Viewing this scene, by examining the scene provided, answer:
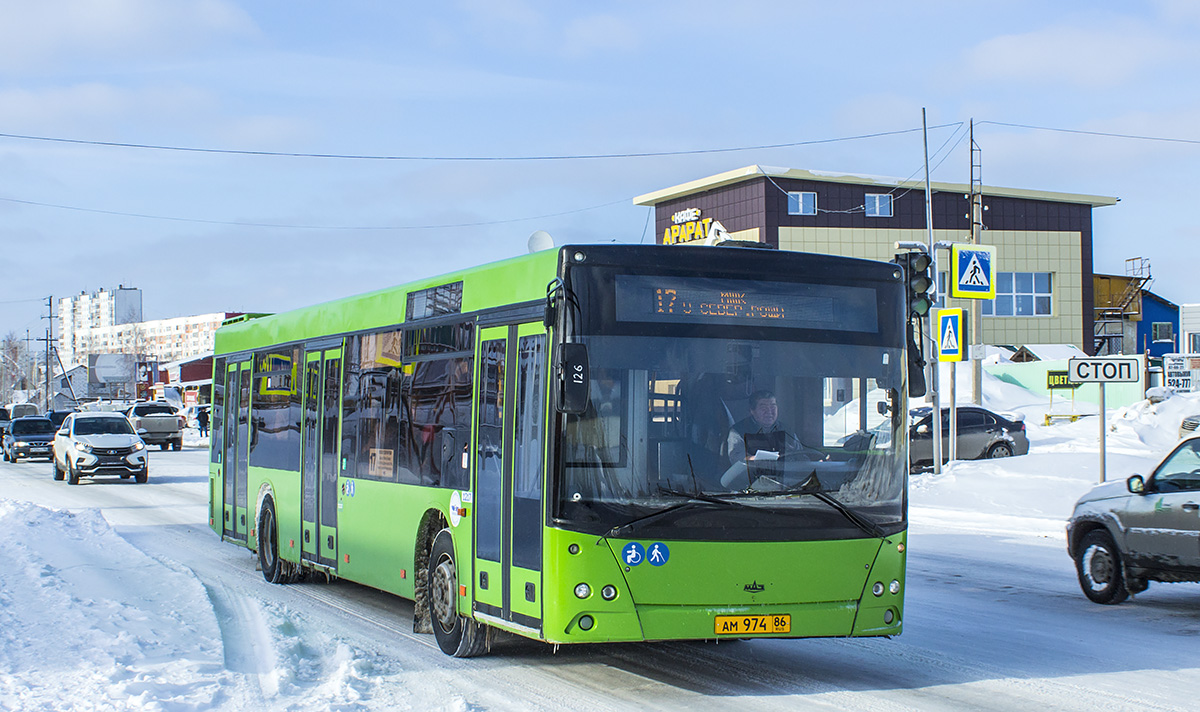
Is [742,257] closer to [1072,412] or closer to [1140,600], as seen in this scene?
[1140,600]

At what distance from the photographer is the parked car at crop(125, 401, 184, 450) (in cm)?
5053

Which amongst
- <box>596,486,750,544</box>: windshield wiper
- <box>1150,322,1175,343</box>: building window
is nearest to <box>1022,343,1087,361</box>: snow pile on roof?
<box>1150,322,1175,343</box>: building window

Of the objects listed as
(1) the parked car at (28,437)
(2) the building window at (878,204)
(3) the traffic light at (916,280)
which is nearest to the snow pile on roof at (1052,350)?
(2) the building window at (878,204)

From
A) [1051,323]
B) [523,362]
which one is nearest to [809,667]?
[523,362]

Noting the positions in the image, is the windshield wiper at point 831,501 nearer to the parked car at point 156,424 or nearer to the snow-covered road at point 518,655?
the snow-covered road at point 518,655

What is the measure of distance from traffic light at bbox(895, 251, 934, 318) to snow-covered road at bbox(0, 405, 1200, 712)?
2.50 metres

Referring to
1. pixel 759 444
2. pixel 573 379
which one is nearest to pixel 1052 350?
pixel 759 444

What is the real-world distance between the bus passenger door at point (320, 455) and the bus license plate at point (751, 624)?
542 centimetres

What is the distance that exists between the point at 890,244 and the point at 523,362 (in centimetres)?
5729

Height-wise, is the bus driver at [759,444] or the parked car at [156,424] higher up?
the bus driver at [759,444]

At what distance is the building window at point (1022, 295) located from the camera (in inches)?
2630

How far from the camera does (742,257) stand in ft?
26.2

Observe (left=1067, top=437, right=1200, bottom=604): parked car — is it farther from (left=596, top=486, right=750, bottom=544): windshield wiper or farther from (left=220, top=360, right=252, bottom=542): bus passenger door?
(left=220, top=360, right=252, bottom=542): bus passenger door

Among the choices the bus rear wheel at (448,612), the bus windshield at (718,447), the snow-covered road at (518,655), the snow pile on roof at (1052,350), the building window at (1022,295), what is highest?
the building window at (1022,295)
